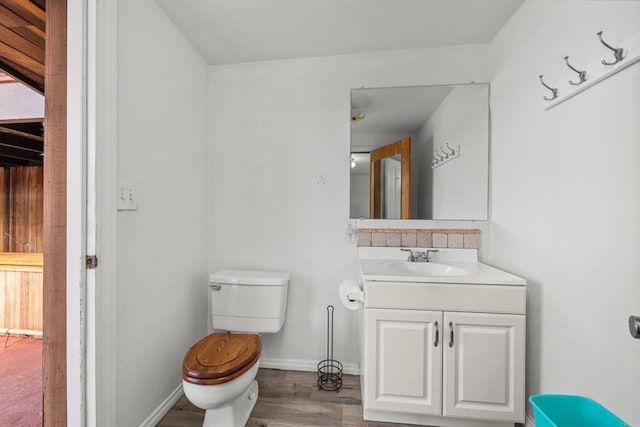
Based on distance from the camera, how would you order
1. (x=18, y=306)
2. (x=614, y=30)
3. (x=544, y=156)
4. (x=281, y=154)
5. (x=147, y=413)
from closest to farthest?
(x=614, y=30)
(x=544, y=156)
(x=147, y=413)
(x=281, y=154)
(x=18, y=306)

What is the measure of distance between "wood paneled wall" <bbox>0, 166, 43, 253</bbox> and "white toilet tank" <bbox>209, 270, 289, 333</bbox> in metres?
2.13

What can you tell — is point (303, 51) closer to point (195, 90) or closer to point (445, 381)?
point (195, 90)

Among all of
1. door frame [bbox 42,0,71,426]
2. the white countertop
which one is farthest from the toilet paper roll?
door frame [bbox 42,0,71,426]

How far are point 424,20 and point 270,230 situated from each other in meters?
1.60

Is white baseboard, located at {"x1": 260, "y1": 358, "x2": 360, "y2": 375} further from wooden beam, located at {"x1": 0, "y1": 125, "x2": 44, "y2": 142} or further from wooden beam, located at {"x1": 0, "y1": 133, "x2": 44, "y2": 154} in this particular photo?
wooden beam, located at {"x1": 0, "y1": 133, "x2": 44, "y2": 154}

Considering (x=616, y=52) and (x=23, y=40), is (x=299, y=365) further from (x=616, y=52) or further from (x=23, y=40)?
(x=23, y=40)

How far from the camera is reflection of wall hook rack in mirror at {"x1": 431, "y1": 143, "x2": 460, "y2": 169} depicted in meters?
1.86

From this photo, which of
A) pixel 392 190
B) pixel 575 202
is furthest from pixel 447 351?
pixel 392 190

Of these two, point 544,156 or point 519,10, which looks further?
point 519,10

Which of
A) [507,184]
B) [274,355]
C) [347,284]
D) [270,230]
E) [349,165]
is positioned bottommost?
[274,355]

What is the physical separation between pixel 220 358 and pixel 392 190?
1.42 metres

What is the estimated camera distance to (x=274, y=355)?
6.73 feet

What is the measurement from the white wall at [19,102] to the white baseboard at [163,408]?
79.0 inches

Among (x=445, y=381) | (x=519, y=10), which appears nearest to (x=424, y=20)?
(x=519, y=10)
